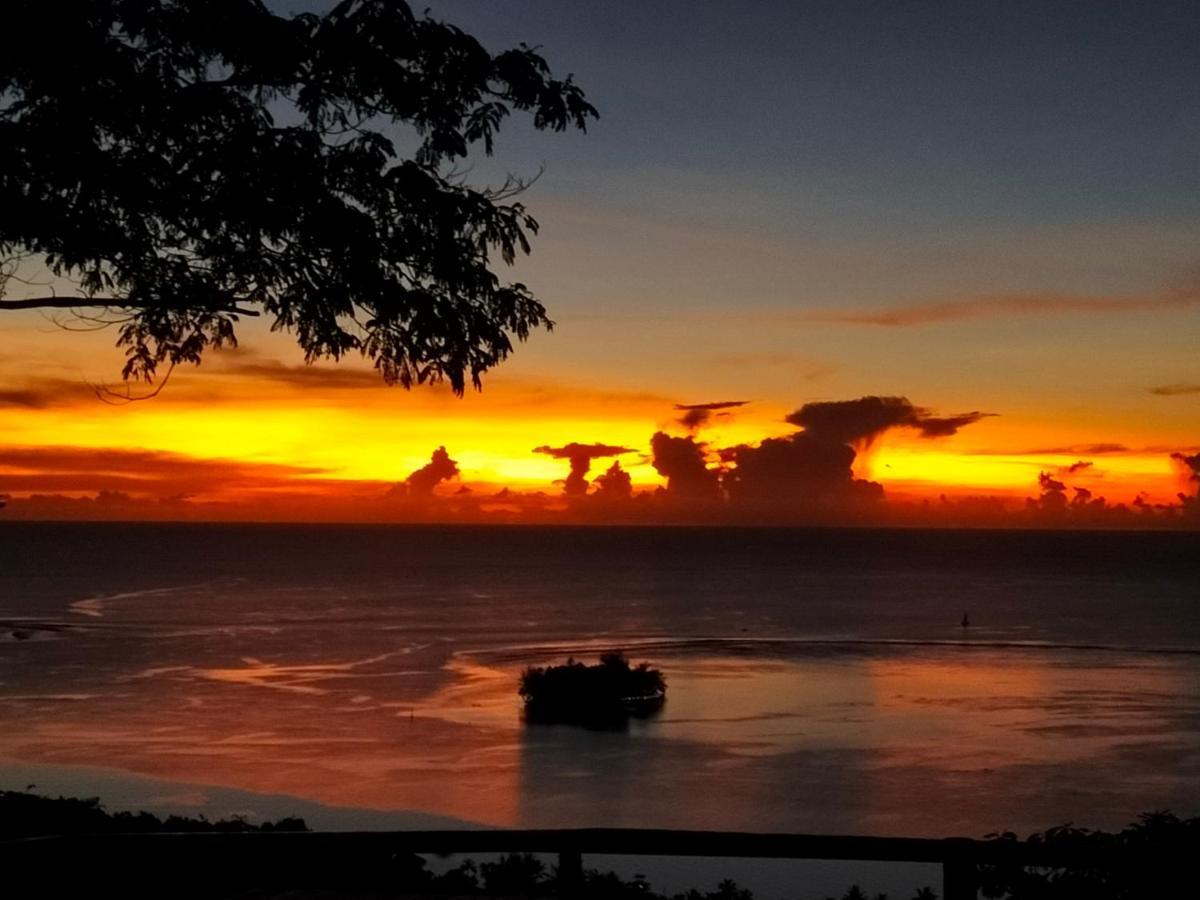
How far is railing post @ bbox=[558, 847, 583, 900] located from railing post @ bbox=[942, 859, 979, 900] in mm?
1870

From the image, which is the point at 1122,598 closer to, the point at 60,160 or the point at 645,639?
the point at 645,639

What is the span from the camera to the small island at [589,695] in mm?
68812

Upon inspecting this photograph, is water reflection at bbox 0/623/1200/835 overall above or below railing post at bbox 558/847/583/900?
below

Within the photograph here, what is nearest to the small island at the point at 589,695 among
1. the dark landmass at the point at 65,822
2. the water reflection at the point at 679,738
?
the water reflection at the point at 679,738

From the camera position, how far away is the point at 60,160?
11320 millimetres

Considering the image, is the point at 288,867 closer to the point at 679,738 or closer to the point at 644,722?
the point at 679,738

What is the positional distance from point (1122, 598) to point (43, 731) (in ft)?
502

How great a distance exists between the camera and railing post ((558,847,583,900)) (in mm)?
7098

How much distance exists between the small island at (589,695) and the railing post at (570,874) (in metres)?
60.9

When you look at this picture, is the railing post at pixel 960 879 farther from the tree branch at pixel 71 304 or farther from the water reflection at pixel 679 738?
the water reflection at pixel 679 738

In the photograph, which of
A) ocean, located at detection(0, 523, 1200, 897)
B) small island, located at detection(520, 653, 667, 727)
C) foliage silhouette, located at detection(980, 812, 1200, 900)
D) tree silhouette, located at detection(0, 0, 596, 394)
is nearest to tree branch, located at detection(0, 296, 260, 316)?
tree silhouette, located at detection(0, 0, 596, 394)

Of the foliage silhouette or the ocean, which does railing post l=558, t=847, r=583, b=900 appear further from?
the ocean

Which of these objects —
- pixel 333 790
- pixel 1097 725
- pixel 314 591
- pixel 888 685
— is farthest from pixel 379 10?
pixel 314 591

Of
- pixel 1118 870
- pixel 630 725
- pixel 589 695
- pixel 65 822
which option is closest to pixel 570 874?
pixel 1118 870
